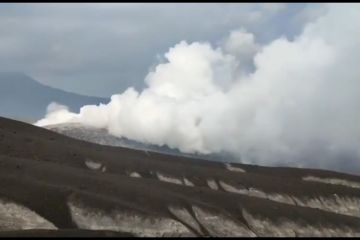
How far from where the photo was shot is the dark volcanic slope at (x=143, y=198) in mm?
83375

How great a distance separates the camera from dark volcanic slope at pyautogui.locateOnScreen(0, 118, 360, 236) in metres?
83.4

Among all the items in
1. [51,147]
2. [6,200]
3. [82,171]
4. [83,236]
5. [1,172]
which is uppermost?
[51,147]

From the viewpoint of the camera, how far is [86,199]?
86.6 meters

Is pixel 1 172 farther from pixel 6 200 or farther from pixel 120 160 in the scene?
pixel 120 160

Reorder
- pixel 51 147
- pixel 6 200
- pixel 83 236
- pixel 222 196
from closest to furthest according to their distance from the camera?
1. pixel 83 236
2. pixel 6 200
3. pixel 222 196
4. pixel 51 147

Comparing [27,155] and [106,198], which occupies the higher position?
[27,155]

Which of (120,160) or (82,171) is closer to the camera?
(82,171)

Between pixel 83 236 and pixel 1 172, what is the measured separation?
130 ft

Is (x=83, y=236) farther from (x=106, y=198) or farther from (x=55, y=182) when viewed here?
(x=55, y=182)

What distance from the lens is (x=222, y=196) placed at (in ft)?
380

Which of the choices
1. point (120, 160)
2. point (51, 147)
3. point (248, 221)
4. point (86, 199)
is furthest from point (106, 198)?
point (120, 160)

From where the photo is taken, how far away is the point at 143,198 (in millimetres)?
98938

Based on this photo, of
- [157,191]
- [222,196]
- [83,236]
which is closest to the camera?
[83,236]

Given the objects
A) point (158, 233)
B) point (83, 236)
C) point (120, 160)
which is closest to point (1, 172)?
point (158, 233)
